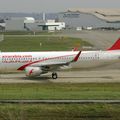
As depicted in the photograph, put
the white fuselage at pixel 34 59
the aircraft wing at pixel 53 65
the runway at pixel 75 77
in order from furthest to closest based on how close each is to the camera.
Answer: the white fuselage at pixel 34 59, the aircraft wing at pixel 53 65, the runway at pixel 75 77

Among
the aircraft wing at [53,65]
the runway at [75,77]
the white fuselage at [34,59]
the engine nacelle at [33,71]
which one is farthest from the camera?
the white fuselage at [34,59]

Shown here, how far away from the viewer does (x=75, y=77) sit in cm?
3900

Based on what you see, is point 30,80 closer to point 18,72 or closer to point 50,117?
point 18,72

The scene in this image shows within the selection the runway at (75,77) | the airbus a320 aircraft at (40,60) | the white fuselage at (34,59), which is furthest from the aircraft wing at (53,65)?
the runway at (75,77)

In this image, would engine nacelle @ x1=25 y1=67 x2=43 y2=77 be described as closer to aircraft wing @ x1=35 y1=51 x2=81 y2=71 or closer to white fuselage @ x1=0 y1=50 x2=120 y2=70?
aircraft wing @ x1=35 y1=51 x2=81 y2=71

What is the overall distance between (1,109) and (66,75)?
81.0 feet

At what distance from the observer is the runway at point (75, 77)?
36406 mm

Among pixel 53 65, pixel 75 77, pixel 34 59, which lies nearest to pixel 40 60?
pixel 34 59

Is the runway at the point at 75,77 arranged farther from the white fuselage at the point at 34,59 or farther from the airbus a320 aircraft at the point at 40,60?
the white fuselage at the point at 34,59

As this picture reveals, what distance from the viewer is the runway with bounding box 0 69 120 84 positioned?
3641cm

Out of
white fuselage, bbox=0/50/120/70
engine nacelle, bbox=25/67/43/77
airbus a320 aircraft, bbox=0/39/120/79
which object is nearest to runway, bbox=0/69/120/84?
engine nacelle, bbox=25/67/43/77

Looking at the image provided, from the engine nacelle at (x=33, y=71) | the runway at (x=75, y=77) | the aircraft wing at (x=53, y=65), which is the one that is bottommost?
the runway at (x=75, y=77)

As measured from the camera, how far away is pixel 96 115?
1522 centimetres

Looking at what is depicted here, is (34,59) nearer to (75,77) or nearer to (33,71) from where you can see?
(33,71)
